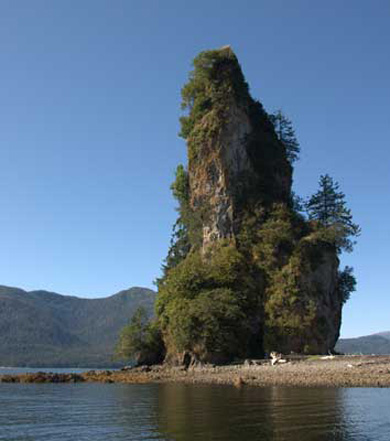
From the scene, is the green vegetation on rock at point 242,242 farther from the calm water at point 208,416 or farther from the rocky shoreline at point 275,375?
the calm water at point 208,416

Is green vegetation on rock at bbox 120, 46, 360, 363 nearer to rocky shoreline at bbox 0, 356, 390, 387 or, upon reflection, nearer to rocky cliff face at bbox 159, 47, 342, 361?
rocky cliff face at bbox 159, 47, 342, 361

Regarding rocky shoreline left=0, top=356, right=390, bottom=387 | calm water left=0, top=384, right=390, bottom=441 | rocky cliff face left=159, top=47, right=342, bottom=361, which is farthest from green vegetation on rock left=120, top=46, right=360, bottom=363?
calm water left=0, top=384, right=390, bottom=441

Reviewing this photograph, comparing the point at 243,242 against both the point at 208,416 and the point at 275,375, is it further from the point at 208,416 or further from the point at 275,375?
the point at 208,416

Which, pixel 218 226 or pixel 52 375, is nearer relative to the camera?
pixel 52 375

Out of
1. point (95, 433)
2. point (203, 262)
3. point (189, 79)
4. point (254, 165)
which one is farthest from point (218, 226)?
point (95, 433)

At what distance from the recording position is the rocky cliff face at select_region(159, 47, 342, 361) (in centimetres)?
6506

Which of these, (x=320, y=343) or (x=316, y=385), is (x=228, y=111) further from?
(x=316, y=385)

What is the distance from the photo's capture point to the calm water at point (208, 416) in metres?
22.3

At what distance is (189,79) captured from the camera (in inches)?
3366

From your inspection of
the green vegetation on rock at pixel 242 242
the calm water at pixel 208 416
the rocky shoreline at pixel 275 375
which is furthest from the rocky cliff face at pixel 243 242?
the calm water at pixel 208 416

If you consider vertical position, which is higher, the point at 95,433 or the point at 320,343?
the point at 320,343

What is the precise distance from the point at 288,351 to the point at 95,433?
43.8 m

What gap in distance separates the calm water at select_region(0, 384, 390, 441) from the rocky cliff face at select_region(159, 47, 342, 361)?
84.7ft

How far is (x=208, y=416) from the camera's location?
Result: 26.6 meters
